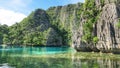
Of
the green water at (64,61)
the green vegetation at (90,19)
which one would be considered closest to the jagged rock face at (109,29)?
the green vegetation at (90,19)

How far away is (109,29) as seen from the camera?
63594mm

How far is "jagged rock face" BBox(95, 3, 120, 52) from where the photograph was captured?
6110 centimetres

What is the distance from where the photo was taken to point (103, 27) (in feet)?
220

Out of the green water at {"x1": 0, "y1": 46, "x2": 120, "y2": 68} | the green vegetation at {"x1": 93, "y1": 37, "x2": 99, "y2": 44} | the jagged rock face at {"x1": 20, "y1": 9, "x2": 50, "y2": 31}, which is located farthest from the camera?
the jagged rock face at {"x1": 20, "y1": 9, "x2": 50, "y2": 31}

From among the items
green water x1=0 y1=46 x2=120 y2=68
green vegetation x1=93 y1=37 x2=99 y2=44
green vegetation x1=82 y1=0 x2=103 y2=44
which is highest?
green vegetation x1=82 y1=0 x2=103 y2=44

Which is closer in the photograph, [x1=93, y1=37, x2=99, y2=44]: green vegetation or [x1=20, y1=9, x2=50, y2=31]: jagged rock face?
[x1=93, y1=37, x2=99, y2=44]: green vegetation

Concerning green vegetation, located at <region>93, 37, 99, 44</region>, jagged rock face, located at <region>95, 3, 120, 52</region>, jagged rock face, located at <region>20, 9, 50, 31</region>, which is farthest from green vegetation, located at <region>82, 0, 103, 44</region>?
jagged rock face, located at <region>20, 9, 50, 31</region>

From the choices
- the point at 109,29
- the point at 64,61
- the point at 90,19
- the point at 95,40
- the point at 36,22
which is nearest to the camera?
the point at 64,61

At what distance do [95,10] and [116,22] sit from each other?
12.7 meters

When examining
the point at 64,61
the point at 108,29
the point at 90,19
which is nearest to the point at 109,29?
the point at 108,29

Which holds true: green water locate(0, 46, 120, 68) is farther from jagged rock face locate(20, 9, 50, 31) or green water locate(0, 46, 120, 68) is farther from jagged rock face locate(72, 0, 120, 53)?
jagged rock face locate(20, 9, 50, 31)

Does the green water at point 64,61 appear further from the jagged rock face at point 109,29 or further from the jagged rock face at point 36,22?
the jagged rock face at point 36,22

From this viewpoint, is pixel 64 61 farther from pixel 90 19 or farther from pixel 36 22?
pixel 36 22

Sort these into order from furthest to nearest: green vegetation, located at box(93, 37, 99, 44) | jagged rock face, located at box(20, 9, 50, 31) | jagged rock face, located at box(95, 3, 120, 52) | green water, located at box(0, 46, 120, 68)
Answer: jagged rock face, located at box(20, 9, 50, 31)
green vegetation, located at box(93, 37, 99, 44)
jagged rock face, located at box(95, 3, 120, 52)
green water, located at box(0, 46, 120, 68)
